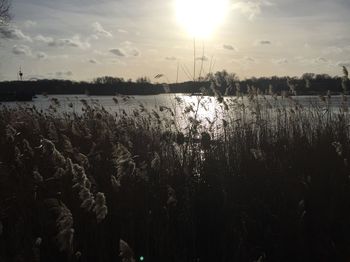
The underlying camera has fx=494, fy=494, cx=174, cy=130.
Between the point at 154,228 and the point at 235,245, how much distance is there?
730mm

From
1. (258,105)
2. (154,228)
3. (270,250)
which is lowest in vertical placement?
(270,250)

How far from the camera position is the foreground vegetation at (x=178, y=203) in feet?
13.3

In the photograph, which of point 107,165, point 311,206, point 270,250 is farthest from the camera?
point 107,165

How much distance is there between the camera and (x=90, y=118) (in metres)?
11.4

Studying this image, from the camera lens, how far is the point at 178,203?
5.13 metres

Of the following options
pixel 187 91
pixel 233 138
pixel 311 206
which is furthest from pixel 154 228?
pixel 187 91

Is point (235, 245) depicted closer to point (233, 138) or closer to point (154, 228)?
point (154, 228)

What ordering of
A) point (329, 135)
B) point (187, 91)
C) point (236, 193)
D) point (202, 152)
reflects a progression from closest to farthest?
1. point (236, 193)
2. point (202, 152)
3. point (329, 135)
4. point (187, 91)

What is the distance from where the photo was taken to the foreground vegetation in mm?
4066

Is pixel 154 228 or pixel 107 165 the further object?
pixel 107 165

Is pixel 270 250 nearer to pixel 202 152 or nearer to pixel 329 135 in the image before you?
pixel 202 152

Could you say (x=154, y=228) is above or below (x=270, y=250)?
above

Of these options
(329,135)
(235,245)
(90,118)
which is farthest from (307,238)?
(90,118)

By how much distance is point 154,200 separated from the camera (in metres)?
5.02
